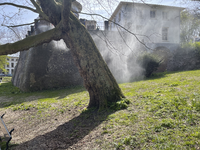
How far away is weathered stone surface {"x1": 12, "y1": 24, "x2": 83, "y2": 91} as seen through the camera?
12.9m

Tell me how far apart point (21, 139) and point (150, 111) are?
3.30 meters

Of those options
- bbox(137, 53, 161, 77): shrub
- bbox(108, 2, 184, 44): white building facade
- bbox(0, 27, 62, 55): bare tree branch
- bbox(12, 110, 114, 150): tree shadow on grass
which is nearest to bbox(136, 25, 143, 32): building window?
bbox(108, 2, 184, 44): white building facade

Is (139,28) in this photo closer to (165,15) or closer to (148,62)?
(165,15)

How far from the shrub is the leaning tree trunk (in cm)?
828

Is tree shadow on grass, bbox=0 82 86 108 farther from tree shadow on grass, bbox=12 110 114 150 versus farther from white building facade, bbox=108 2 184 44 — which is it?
white building facade, bbox=108 2 184 44

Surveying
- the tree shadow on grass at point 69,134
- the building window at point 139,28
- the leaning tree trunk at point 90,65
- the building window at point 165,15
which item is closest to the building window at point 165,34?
the building window at point 165,15

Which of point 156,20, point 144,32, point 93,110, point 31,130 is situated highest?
point 156,20

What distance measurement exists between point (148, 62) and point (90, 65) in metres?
8.77

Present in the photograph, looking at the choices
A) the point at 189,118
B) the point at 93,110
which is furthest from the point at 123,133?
the point at 93,110

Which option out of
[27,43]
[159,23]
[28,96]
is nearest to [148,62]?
[28,96]

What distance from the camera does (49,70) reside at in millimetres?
13430

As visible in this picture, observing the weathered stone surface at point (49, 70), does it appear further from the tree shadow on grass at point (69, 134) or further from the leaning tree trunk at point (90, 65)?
the tree shadow on grass at point (69, 134)

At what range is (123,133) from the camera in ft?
10.2

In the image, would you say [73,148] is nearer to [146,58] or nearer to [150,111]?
[150,111]
